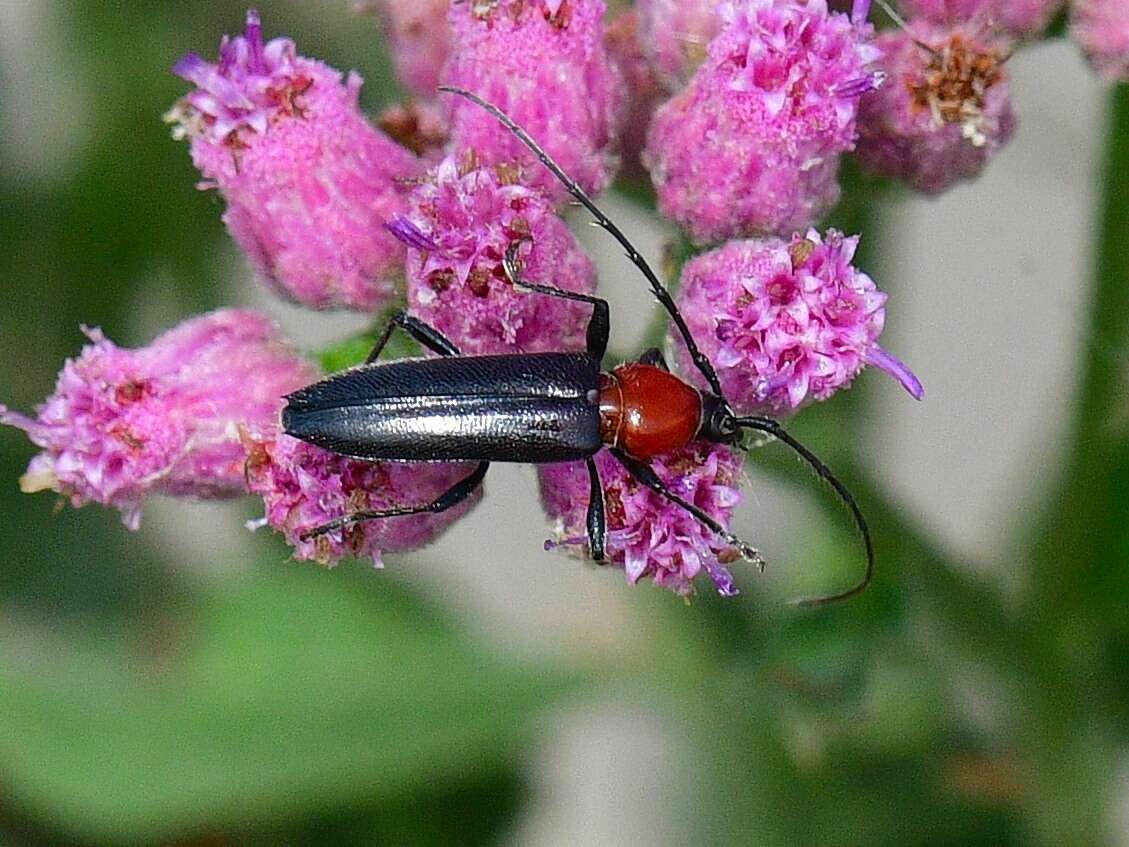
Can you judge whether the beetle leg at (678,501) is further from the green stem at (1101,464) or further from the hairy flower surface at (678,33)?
A: the green stem at (1101,464)

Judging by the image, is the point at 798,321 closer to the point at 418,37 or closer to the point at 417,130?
the point at 417,130

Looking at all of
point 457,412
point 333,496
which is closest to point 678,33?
point 457,412

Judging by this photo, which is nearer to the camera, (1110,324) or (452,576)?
(1110,324)

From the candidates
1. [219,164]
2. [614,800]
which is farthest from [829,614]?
[614,800]

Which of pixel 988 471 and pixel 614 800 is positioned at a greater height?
pixel 988 471

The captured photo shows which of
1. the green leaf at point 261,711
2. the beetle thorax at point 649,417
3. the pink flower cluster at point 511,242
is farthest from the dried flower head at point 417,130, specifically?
the green leaf at point 261,711

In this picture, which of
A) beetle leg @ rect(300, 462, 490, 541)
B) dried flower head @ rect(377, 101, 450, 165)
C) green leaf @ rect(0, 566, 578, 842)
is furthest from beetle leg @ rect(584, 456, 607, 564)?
green leaf @ rect(0, 566, 578, 842)

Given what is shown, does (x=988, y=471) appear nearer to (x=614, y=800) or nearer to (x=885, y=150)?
(x=614, y=800)
